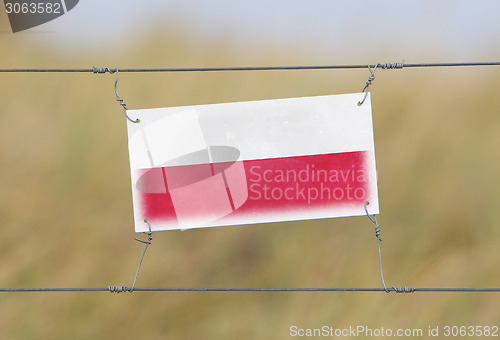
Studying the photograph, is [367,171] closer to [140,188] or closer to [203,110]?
[203,110]

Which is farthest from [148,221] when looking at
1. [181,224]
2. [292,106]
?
[292,106]

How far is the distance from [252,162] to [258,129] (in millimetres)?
87

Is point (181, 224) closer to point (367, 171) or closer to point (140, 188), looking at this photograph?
point (140, 188)

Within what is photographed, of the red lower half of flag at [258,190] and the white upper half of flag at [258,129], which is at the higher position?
the white upper half of flag at [258,129]

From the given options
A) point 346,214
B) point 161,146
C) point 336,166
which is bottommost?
point 346,214

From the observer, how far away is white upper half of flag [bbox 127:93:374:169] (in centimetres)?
138

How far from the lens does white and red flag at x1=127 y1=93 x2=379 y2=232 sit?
1.37 m

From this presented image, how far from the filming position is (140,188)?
4.52ft

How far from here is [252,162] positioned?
1385 mm

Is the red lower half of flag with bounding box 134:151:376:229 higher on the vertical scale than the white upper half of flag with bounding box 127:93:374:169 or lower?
lower

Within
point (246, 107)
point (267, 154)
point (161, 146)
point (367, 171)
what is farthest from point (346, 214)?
point (161, 146)

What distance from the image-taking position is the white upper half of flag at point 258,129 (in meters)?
1.38

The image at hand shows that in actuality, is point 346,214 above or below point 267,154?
below

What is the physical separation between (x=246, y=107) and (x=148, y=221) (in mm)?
383
